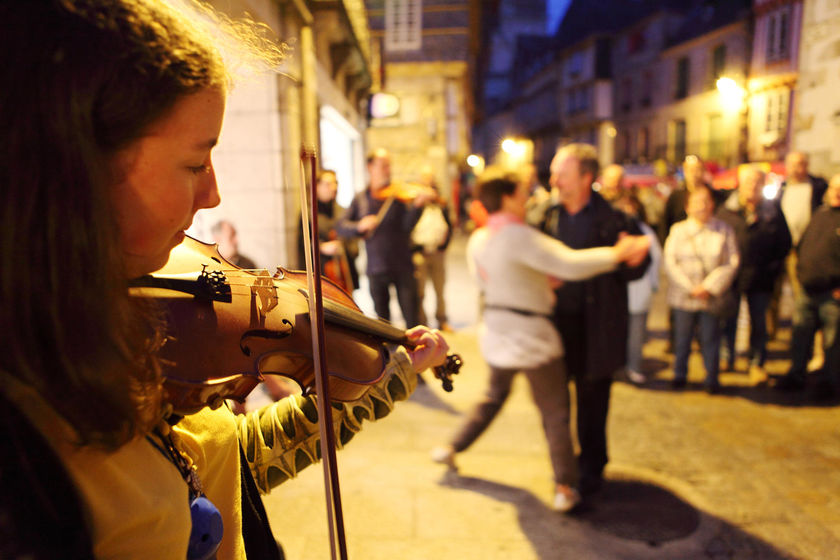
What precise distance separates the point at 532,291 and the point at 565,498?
1124mm

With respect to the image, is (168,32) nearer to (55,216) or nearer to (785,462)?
(55,216)

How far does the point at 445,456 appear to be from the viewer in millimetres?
3592

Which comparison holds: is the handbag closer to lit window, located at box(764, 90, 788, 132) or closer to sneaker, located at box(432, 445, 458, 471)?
sneaker, located at box(432, 445, 458, 471)

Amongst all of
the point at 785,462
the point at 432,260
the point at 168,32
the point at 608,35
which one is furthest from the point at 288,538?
the point at 608,35

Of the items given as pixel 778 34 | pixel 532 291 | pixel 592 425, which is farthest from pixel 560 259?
pixel 778 34

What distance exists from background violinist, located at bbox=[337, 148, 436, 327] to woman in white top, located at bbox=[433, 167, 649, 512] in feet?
6.97

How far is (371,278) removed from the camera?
17.6ft

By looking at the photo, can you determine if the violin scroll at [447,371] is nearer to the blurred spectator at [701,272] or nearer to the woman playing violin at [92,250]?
the woman playing violin at [92,250]

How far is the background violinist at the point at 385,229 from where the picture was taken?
17.4 ft

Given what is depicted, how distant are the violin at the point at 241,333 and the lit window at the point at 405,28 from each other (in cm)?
1878

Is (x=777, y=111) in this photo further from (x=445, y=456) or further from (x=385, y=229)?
Result: (x=445, y=456)

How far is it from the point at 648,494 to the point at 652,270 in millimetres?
2536

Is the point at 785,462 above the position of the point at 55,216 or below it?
below

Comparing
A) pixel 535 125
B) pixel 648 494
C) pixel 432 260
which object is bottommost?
pixel 648 494
